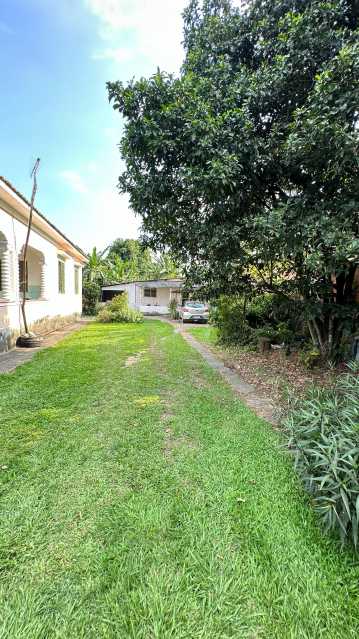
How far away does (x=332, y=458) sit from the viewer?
2160 mm

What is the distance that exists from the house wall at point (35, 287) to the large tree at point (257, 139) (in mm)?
5062

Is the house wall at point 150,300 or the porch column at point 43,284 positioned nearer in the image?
the porch column at point 43,284

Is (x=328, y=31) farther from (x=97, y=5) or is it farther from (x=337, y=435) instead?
(x=97, y=5)

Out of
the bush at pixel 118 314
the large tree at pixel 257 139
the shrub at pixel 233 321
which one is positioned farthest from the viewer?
the bush at pixel 118 314

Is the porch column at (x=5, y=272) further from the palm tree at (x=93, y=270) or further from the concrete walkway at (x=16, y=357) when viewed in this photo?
the palm tree at (x=93, y=270)

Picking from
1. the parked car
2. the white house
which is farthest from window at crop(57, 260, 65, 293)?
the parked car

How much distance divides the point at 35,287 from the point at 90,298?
11.4 m

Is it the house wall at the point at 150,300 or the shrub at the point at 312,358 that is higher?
the house wall at the point at 150,300

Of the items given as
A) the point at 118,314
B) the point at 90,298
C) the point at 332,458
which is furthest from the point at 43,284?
the point at 332,458

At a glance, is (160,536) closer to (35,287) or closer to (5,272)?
(5,272)

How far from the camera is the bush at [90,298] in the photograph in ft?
78.3

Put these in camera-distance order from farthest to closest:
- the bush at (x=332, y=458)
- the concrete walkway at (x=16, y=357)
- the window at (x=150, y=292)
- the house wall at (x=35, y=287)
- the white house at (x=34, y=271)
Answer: the window at (x=150, y=292), the house wall at (x=35, y=287), the white house at (x=34, y=271), the concrete walkway at (x=16, y=357), the bush at (x=332, y=458)

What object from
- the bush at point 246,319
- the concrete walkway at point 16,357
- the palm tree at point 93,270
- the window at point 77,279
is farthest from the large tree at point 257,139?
the palm tree at point 93,270

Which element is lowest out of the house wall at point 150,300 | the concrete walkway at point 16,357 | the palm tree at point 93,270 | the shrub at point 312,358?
the concrete walkway at point 16,357
